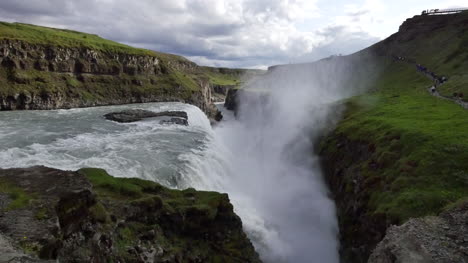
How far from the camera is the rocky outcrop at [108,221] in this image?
955cm

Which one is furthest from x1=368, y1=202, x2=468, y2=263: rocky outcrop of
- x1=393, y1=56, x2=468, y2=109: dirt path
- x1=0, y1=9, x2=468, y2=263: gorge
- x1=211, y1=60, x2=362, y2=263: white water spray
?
x1=393, y1=56, x2=468, y2=109: dirt path

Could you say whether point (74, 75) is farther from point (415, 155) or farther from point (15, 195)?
point (415, 155)

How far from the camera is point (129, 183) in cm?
1697

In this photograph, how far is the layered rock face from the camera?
65.0m

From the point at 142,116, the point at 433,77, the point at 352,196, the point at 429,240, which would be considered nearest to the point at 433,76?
the point at 433,77

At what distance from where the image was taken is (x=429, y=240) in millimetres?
13523

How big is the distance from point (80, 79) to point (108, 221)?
83326 millimetres

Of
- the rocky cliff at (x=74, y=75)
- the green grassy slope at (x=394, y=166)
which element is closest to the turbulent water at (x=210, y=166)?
the green grassy slope at (x=394, y=166)

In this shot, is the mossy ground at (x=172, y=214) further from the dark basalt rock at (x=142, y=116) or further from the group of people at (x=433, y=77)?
the group of people at (x=433, y=77)

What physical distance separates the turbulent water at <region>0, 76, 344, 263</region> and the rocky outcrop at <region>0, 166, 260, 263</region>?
6.21 meters

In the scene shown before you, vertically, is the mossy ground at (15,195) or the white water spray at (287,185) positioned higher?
the mossy ground at (15,195)

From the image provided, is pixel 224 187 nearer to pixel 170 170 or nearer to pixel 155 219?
pixel 170 170

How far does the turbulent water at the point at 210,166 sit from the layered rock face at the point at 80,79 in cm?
1881

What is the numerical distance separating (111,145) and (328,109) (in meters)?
37.3
